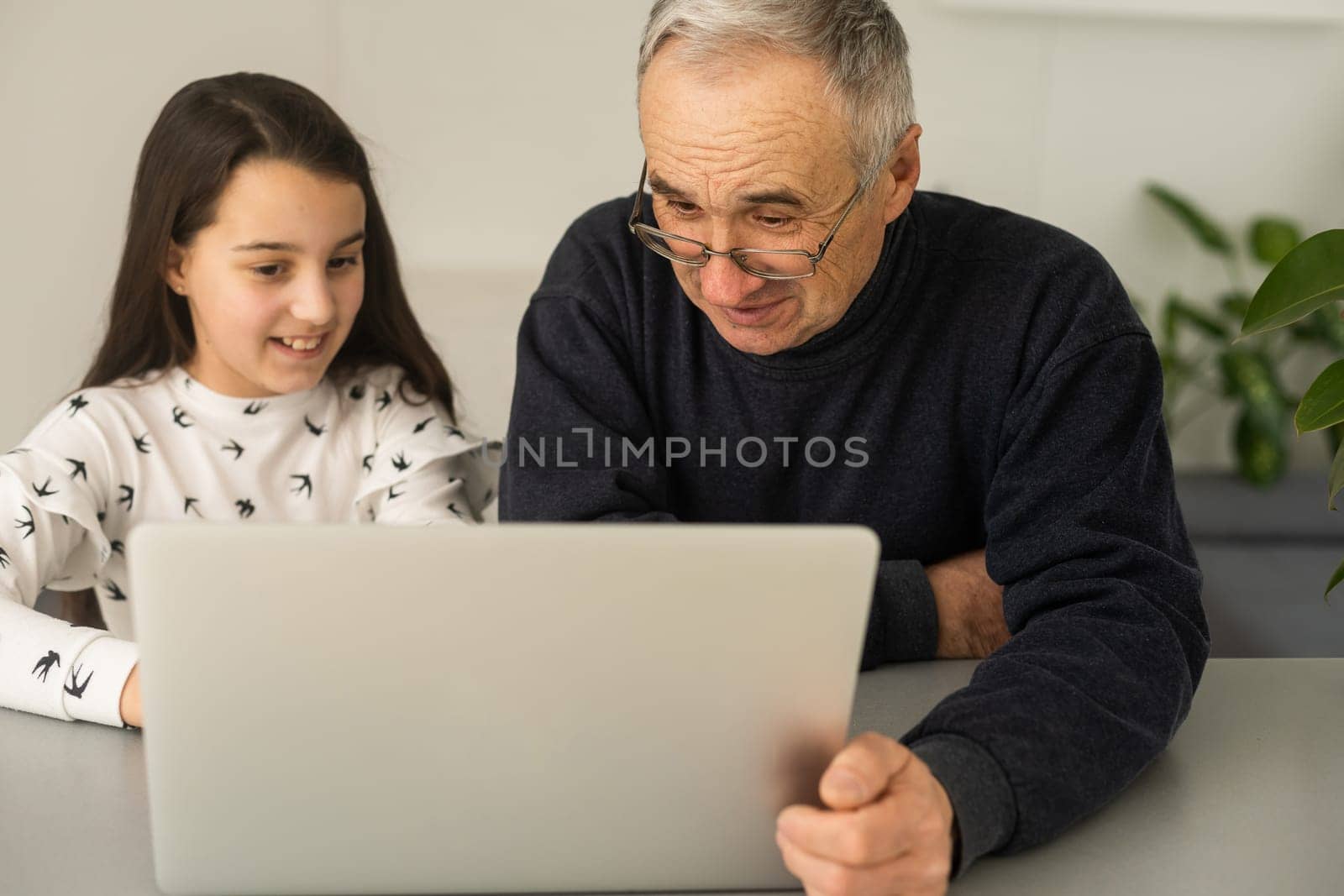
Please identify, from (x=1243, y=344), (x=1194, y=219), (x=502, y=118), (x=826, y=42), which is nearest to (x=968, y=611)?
(x=826, y=42)

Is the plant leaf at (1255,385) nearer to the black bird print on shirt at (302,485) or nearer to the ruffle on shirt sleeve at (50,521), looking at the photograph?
the black bird print on shirt at (302,485)

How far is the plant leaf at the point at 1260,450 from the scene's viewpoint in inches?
146

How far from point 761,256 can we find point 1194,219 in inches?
106

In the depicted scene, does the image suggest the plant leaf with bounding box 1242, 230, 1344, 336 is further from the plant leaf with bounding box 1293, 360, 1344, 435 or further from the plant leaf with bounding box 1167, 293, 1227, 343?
the plant leaf with bounding box 1167, 293, 1227, 343

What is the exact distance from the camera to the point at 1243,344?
378cm

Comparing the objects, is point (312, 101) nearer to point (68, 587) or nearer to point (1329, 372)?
point (68, 587)

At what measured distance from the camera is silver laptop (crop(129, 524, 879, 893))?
751 millimetres

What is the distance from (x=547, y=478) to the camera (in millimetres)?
1392

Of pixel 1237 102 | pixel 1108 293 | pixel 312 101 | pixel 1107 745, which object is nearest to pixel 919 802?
pixel 1107 745

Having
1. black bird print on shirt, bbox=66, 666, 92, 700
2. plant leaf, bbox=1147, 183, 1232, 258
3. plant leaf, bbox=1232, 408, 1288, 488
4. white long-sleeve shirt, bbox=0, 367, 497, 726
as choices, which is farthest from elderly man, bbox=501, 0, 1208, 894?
plant leaf, bbox=1232, 408, 1288, 488

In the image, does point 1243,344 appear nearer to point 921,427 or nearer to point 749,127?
point 921,427

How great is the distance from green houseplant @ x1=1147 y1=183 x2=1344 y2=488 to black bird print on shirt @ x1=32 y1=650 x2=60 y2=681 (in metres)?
3.19

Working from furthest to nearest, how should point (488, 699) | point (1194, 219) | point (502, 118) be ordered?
point (1194, 219)
point (502, 118)
point (488, 699)

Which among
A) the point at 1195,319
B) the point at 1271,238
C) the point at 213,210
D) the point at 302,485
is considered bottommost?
the point at 1195,319
